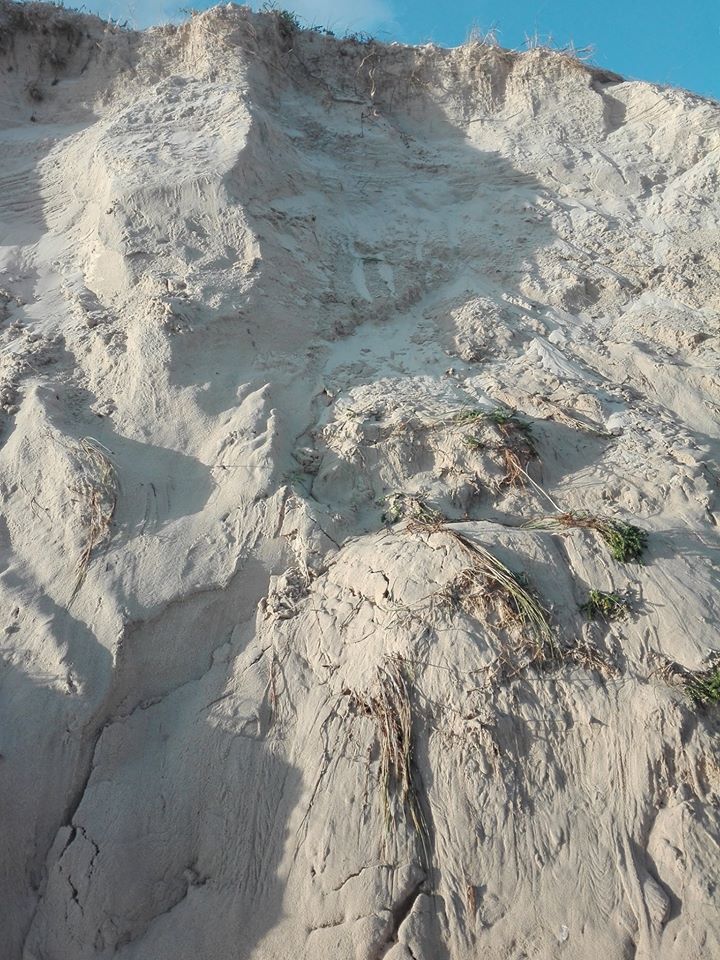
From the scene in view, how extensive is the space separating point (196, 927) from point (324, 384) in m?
3.48

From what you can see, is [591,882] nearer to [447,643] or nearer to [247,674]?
[447,643]

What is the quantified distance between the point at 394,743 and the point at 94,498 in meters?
2.35

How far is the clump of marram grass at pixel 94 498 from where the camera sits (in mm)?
4258

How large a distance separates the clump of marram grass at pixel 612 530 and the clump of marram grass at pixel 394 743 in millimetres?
1300

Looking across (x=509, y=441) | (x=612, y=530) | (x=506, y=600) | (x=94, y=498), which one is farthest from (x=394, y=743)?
(x=94, y=498)

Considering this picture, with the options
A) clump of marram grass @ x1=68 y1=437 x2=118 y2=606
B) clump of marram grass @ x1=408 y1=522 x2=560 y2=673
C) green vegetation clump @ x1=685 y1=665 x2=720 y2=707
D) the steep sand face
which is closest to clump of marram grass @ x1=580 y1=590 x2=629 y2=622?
the steep sand face

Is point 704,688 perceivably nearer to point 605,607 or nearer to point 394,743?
point 605,607

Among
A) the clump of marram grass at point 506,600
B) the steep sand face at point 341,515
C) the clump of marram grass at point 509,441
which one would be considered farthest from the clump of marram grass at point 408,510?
the clump of marram grass at point 509,441

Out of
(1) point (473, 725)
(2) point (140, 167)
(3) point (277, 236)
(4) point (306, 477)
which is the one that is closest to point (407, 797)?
(1) point (473, 725)

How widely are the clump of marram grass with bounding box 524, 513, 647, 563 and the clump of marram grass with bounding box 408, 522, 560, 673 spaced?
0.56 meters

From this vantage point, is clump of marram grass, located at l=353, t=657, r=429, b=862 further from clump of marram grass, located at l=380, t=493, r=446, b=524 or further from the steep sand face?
clump of marram grass, located at l=380, t=493, r=446, b=524

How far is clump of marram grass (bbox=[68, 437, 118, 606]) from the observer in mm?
4258

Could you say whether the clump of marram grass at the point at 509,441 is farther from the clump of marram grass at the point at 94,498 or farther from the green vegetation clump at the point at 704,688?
the clump of marram grass at the point at 94,498

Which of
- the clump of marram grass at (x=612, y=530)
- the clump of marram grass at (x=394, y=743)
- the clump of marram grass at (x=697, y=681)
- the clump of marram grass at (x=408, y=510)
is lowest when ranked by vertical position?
the clump of marram grass at (x=394, y=743)
